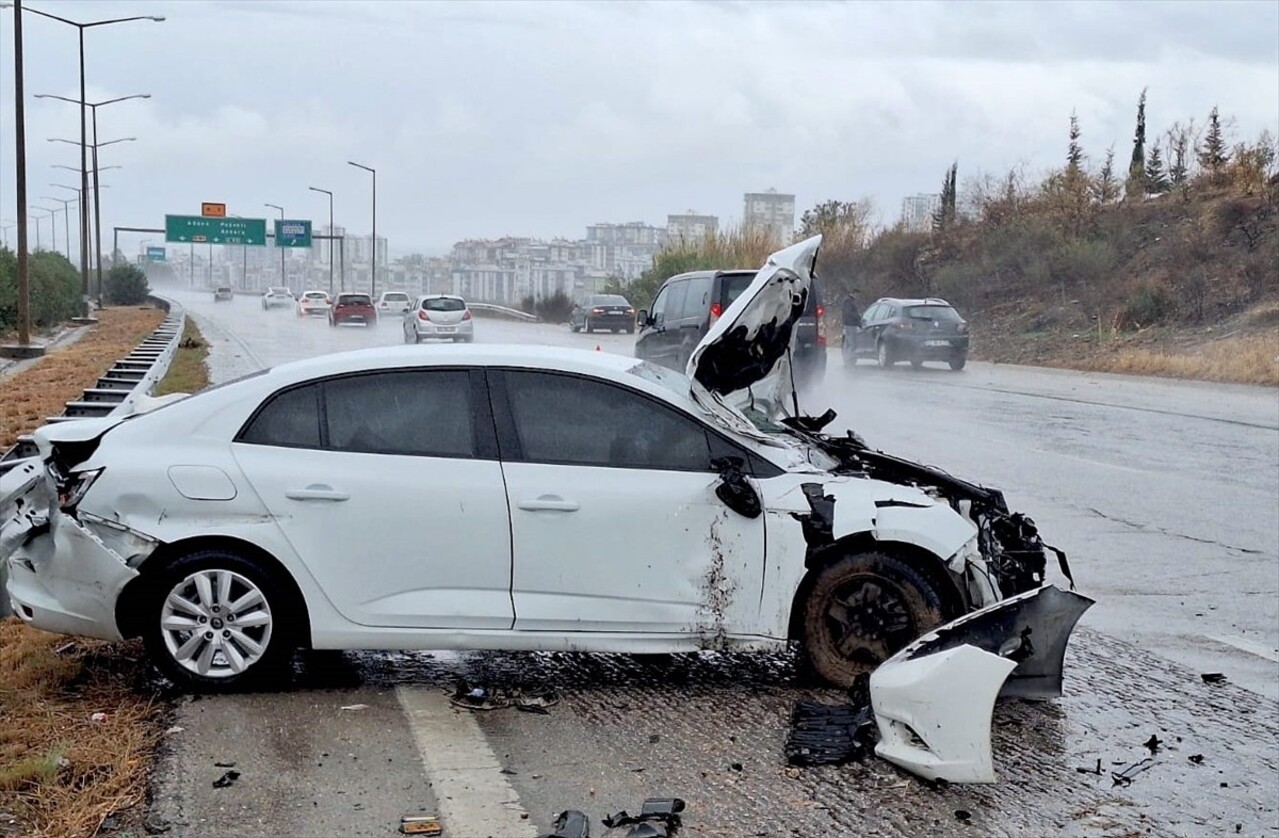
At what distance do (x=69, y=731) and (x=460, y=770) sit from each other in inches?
61.3

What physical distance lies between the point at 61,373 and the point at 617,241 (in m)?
130

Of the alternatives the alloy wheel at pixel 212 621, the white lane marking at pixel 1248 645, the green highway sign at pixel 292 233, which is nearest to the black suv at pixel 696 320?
the white lane marking at pixel 1248 645

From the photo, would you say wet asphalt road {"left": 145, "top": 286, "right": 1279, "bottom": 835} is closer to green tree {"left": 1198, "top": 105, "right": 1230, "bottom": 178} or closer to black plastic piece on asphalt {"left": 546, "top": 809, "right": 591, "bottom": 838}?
black plastic piece on asphalt {"left": 546, "top": 809, "right": 591, "bottom": 838}

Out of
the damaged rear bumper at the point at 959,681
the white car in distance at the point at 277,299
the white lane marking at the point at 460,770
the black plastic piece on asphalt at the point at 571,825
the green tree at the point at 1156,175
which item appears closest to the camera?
the black plastic piece on asphalt at the point at 571,825

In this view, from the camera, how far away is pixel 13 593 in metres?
5.97

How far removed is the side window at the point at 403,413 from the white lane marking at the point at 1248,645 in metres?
4.12

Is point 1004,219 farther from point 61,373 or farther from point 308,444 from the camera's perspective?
point 308,444

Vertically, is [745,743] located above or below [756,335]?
below

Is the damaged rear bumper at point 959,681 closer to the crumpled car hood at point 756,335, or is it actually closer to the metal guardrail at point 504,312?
the crumpled car hood at point 756,335

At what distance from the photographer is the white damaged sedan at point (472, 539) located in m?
5.81

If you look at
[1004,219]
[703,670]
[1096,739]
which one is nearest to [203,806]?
[703,670]

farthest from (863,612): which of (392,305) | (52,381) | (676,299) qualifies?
(392,305)

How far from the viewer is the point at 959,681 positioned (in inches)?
200

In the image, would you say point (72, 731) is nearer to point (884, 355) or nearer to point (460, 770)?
point (460, 770)
